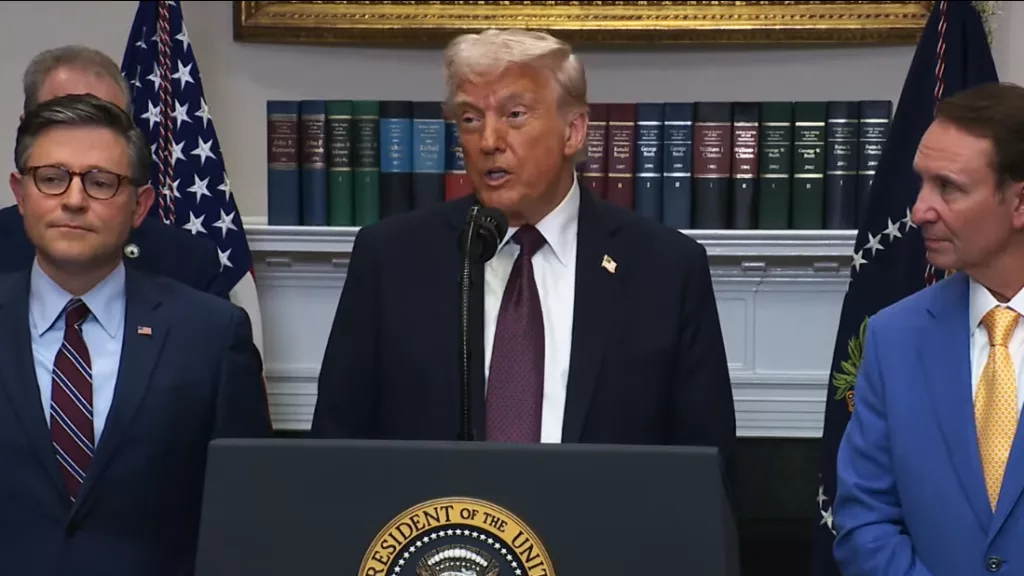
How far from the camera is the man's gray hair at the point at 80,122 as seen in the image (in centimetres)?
226

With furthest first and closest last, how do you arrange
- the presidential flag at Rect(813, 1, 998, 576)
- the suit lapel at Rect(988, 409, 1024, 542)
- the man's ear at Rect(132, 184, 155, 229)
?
the presidential flag at Rect(813, 1, 998, 576), the man's ear at Rect(132, 184, 155, 229), the suit lapel at Rect(988, 409, 1024, 542)

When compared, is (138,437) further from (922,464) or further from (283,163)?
(283,163)

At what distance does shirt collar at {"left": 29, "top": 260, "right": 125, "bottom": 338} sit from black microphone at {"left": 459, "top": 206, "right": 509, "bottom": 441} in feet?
2.26

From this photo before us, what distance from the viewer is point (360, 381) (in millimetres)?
2510

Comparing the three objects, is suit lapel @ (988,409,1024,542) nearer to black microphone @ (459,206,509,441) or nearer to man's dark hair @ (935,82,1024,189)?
man's dark hair @ (935,82,1024,189)

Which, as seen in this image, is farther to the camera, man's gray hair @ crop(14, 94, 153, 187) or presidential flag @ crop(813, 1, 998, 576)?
presidential flag @ crop(813, 1, 998, 576)

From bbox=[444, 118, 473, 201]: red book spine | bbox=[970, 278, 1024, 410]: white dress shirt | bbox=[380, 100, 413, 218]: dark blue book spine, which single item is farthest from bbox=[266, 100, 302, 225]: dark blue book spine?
bbox=[970, 278, 1024, 410]: white dress shirt

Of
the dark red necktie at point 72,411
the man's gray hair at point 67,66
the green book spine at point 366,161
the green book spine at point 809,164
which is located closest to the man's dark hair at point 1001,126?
the dark red necktie at point 72,411

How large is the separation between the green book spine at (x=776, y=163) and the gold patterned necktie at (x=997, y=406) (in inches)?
75.8

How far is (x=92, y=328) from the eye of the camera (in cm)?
224

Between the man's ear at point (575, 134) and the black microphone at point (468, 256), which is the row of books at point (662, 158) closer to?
the man's ear at point (575, 134)

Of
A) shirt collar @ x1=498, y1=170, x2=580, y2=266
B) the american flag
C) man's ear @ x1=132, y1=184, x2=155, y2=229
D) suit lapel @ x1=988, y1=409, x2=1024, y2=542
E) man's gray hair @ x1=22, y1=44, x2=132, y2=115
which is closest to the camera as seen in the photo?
suit lapel @ x1=988, y1=409, x2=1024, y2=542

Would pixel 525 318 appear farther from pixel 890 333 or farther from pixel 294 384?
pixel 294 384

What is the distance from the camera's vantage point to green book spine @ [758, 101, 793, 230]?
13.3 feet
